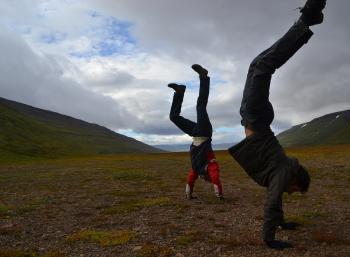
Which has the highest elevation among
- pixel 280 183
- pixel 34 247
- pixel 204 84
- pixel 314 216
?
pixel 204 84

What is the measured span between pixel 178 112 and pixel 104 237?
6.19 m

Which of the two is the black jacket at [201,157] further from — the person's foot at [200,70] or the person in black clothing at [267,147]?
the person in black clothing at [267,147]

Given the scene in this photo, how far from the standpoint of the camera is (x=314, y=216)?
32.9ft

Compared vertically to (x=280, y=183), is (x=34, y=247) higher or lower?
lower

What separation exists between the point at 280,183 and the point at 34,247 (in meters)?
4.54

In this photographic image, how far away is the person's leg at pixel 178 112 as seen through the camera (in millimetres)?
13750

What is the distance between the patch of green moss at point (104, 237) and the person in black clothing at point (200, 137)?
459 cm

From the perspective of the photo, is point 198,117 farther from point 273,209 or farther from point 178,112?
point 273,209

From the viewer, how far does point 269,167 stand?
7375mm

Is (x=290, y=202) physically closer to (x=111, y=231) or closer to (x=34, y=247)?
(x=111, y=231)

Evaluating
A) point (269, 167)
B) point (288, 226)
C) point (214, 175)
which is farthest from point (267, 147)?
point (214, 175)

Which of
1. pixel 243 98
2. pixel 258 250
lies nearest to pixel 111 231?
pixel 258 250

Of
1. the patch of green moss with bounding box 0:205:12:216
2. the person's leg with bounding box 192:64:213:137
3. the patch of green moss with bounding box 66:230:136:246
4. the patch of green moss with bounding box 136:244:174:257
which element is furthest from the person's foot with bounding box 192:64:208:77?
the patch of green moss with bounding box 0:205:12:216

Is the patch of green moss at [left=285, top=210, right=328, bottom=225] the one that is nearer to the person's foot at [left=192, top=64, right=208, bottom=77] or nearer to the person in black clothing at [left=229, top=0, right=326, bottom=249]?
the person in black clothing at [left=229, top=0, right=326, bottom=249]
